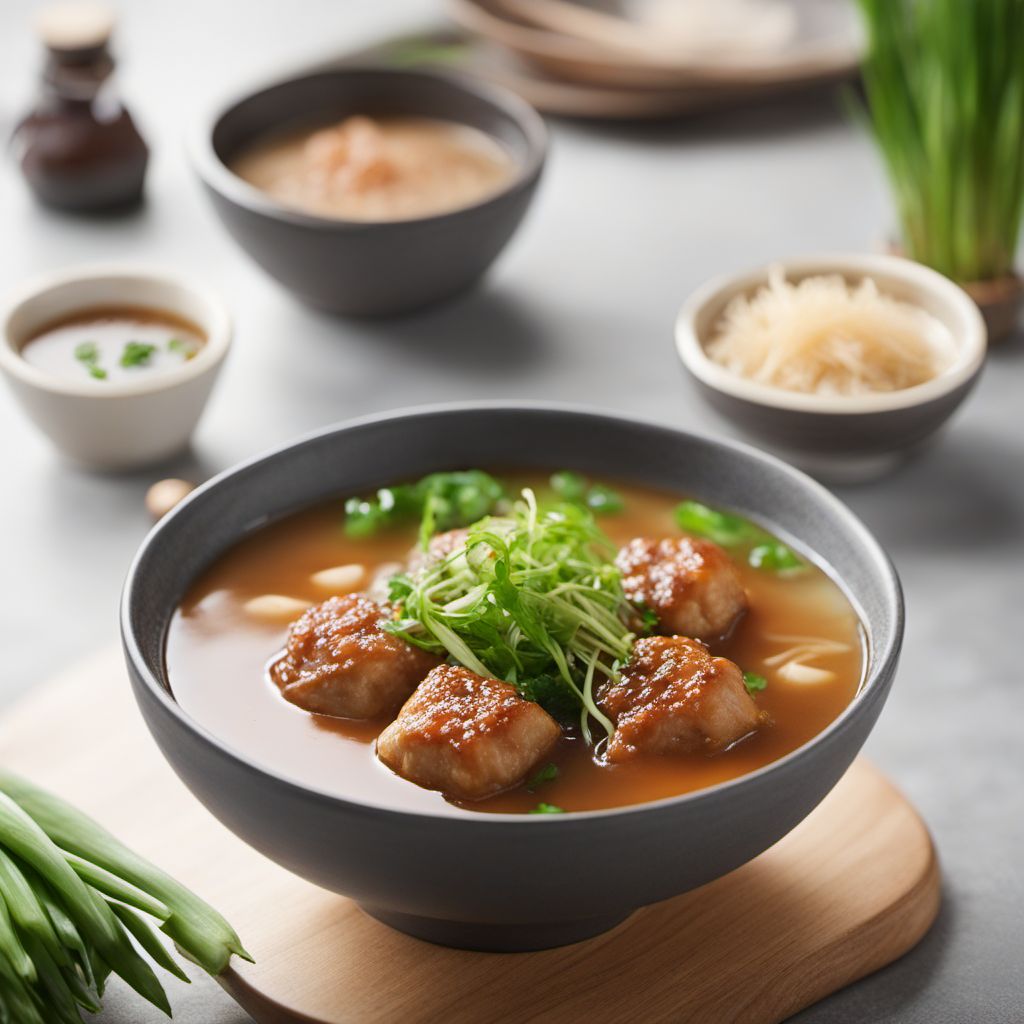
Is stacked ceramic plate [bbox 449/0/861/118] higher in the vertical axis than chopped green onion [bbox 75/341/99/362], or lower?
lower

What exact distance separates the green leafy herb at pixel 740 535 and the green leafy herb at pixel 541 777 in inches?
19.6

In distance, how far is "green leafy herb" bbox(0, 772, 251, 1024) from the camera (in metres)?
1.63

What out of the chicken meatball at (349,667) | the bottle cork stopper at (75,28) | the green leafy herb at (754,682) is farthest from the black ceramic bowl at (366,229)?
the green leafy herb at (754,682)

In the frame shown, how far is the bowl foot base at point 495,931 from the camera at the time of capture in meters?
1.75

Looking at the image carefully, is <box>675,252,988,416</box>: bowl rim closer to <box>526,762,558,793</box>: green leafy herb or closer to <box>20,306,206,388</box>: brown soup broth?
<box>20,306,206,388</box>: brown soup broth

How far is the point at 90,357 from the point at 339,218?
554 mm

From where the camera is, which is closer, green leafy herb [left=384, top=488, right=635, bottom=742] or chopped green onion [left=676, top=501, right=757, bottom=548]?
green leafy herb [left=384, top=488, right=635, bottom=742]

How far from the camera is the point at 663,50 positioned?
4.03 m

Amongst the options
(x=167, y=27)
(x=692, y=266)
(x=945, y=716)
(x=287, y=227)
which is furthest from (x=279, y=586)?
(x=167, y=27)

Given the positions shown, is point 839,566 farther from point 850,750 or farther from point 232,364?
point 232,364

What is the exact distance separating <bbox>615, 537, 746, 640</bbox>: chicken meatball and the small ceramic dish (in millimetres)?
807

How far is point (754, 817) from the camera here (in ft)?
5.13

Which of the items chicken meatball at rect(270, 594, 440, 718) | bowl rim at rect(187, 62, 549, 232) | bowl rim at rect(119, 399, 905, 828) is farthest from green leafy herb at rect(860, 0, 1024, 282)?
chicken meatball at rect(270, 594, 440, 718)

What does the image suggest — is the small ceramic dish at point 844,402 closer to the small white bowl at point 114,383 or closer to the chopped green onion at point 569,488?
the chopped green onion at point 569,488
